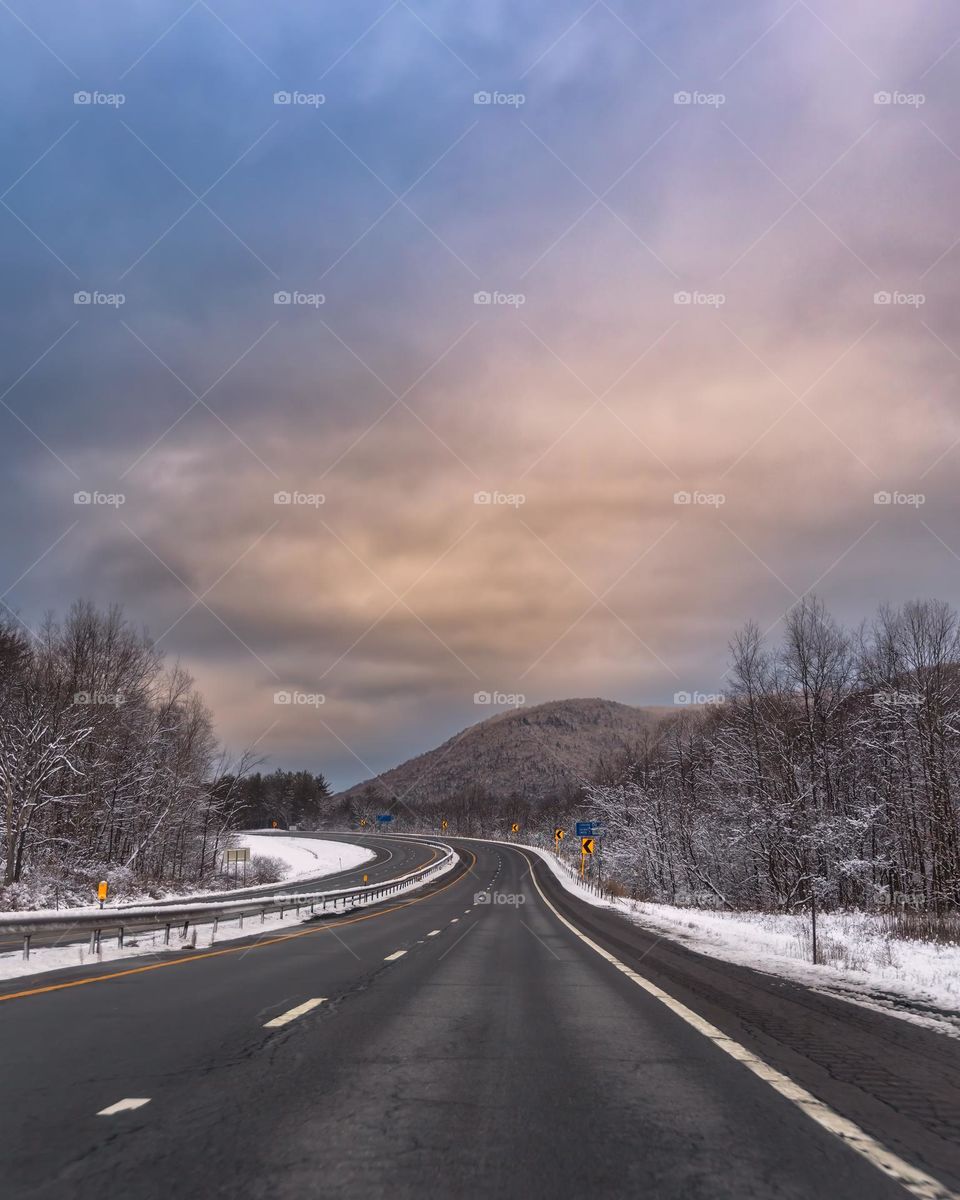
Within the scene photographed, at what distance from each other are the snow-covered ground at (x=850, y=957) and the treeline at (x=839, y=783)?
25.9 feet

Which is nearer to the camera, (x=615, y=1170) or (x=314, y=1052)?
(x=615, y=1170)

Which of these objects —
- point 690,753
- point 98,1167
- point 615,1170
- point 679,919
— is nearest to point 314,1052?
point 98,1167

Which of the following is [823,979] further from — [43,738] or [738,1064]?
[43,738]

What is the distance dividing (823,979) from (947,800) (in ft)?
86.4

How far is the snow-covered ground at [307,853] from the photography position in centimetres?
7706

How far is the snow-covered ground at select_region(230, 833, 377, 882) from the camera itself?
77062mm

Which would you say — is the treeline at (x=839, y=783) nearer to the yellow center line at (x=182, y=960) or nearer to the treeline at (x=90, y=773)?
the yellow center line at (x=182, y=960)

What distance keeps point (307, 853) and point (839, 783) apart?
64.3 metres

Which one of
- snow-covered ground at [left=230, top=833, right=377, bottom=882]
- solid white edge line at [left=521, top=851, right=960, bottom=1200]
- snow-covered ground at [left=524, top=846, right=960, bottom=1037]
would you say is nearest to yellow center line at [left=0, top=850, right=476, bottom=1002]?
solid white edge line at [left=521, top=851, right=960, bottom=1200]

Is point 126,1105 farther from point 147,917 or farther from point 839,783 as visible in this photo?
point 839,783

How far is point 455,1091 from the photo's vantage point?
5.61 m

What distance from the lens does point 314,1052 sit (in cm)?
682

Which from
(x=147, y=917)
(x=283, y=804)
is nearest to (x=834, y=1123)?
(x=147, y=917)

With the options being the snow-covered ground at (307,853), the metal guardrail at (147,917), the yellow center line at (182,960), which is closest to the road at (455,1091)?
the yellow center line at (182,960)
